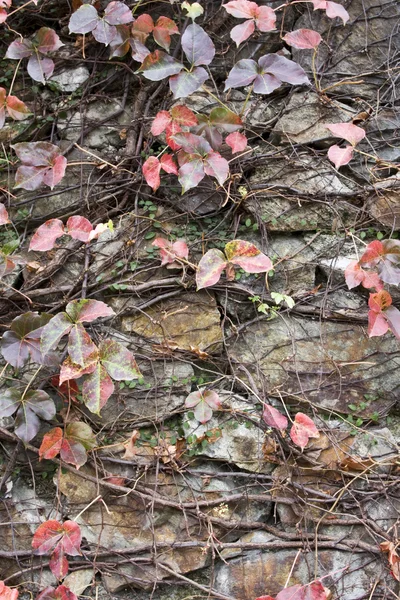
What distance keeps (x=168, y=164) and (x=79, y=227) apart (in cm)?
37

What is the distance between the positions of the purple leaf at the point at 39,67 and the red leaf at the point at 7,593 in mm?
1548

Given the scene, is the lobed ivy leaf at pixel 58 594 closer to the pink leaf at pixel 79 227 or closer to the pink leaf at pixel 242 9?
the pink leaf at pixel 79 227

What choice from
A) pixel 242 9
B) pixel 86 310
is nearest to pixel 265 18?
pixel 242 9

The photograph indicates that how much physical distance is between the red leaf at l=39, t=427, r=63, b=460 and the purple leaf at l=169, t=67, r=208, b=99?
3.50 ft

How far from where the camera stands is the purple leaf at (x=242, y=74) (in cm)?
169

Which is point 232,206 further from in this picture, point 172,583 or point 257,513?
point 172,583

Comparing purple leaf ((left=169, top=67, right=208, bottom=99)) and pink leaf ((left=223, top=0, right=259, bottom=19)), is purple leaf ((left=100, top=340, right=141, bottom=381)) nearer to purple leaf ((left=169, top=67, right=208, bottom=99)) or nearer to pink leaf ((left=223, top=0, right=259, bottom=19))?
purple leaf ((left=169, top=67, right=208, bottom=99))

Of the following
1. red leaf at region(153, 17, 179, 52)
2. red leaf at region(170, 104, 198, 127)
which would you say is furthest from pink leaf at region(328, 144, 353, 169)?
red leaf at region(153, 17, 179, 52)

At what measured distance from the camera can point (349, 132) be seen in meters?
1.73

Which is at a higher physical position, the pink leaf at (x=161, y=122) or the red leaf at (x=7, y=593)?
the pink leaf at (x=161, y=122)

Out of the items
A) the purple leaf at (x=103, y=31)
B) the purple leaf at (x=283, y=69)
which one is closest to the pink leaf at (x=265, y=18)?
the purple leaf at (x=283, y=69)

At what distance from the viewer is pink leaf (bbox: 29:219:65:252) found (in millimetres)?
1605

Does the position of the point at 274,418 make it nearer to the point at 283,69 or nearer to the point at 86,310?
the point at 86,310

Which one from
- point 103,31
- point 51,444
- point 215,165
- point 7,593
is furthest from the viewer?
point 103,31
